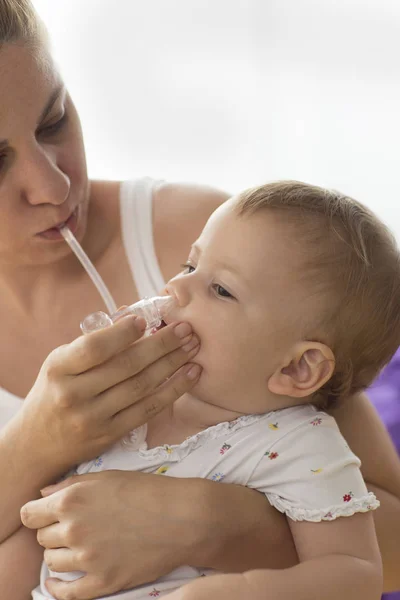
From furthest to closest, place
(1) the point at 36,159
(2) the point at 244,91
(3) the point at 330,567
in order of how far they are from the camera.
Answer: (2) the point at 244,91, (1) the point at 36,159, (3) the point at 330,567

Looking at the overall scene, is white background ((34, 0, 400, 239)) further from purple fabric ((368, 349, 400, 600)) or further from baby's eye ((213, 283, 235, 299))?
baby's eye ((213, 283, 235, 299))

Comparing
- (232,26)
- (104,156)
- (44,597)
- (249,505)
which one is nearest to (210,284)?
(249,505)

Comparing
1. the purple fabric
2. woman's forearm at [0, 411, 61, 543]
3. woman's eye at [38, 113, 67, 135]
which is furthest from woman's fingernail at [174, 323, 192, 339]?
the purple fabric

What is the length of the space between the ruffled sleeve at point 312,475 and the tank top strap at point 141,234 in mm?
539

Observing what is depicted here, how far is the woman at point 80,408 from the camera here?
1562mm

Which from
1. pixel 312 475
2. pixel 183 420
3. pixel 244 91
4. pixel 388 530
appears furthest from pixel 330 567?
pixel 244 91

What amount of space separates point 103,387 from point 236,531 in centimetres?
35

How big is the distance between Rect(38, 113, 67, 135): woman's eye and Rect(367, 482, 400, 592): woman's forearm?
992 millimetres

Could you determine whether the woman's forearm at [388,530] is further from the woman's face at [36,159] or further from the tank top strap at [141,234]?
the woman's face at [36,159]

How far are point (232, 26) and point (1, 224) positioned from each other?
2958 mm

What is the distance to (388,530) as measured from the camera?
1.80 metres

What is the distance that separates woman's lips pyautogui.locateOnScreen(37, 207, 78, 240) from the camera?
1.90m

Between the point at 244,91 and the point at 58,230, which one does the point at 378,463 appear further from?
the point at 244,91

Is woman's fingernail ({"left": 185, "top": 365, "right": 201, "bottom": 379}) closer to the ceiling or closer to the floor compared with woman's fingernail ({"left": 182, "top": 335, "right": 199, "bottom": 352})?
closer to the floor
